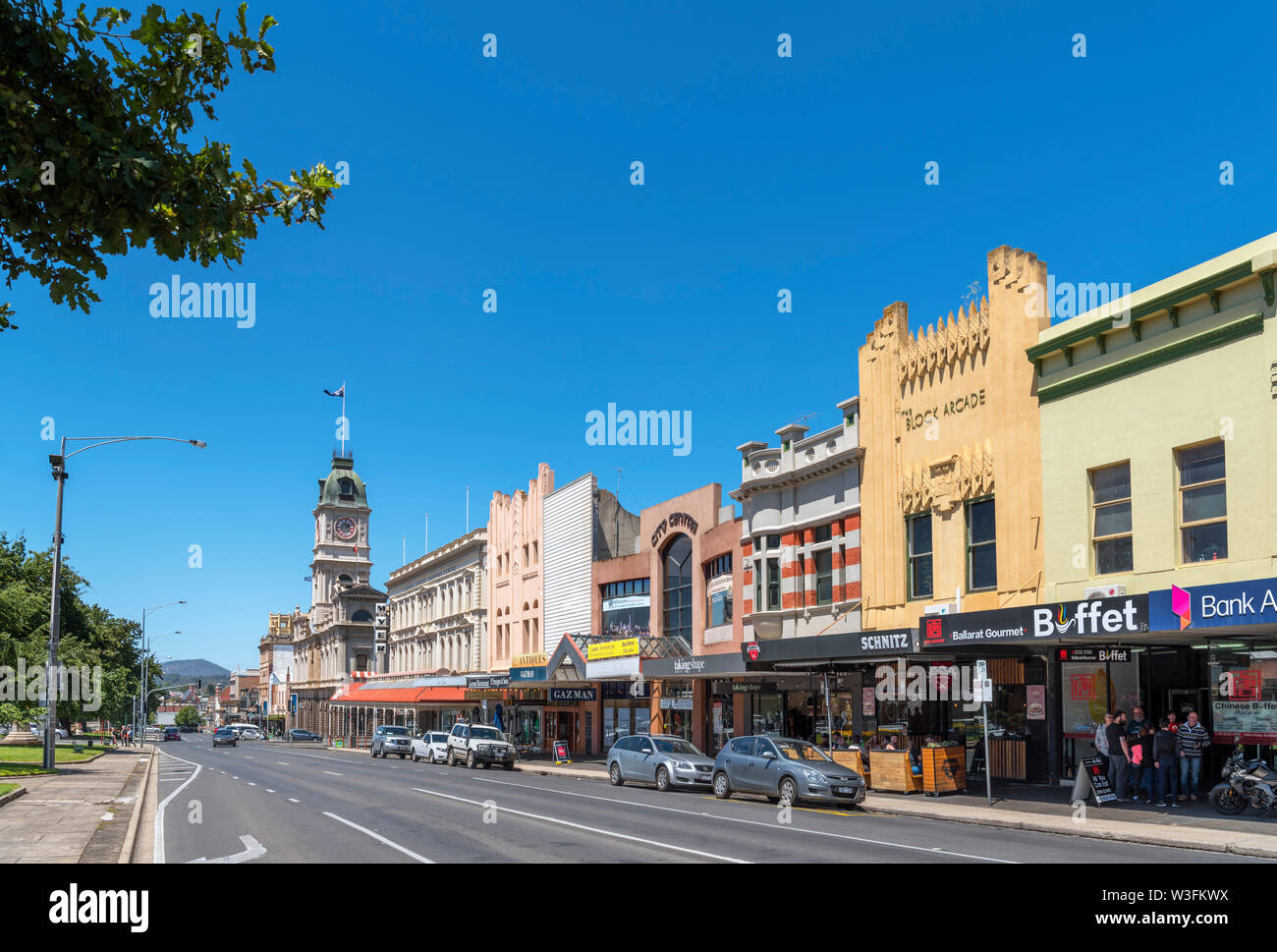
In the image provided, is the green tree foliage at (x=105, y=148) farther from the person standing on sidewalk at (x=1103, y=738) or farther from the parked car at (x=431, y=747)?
the parked car at (x=431, y=747)

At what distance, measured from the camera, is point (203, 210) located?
770cm

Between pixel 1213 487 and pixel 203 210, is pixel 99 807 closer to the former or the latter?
pixel 203 210

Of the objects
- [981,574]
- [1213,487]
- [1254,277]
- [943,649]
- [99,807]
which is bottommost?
[99,807]

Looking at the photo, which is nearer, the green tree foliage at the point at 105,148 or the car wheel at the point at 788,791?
the green tree foliage at the point at 105,148

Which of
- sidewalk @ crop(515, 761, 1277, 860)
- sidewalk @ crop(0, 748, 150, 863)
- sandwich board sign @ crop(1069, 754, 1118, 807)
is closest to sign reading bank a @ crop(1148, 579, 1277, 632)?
sidewalk @ crop(515, 761, 1277, 860)

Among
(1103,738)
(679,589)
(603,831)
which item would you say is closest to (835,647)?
(1103,738)

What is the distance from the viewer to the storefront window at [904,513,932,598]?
27.6m

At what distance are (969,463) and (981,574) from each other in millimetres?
2607

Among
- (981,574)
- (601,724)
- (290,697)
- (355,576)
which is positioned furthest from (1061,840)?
(290,697)

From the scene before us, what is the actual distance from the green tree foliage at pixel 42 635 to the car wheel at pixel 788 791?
23.7 m

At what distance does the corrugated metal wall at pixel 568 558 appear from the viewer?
48.0m

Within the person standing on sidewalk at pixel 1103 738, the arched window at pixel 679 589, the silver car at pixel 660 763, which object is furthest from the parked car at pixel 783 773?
the arched window at pixel 679 589

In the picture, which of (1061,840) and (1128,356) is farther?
(1128,356)

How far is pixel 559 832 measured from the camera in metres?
17.0
